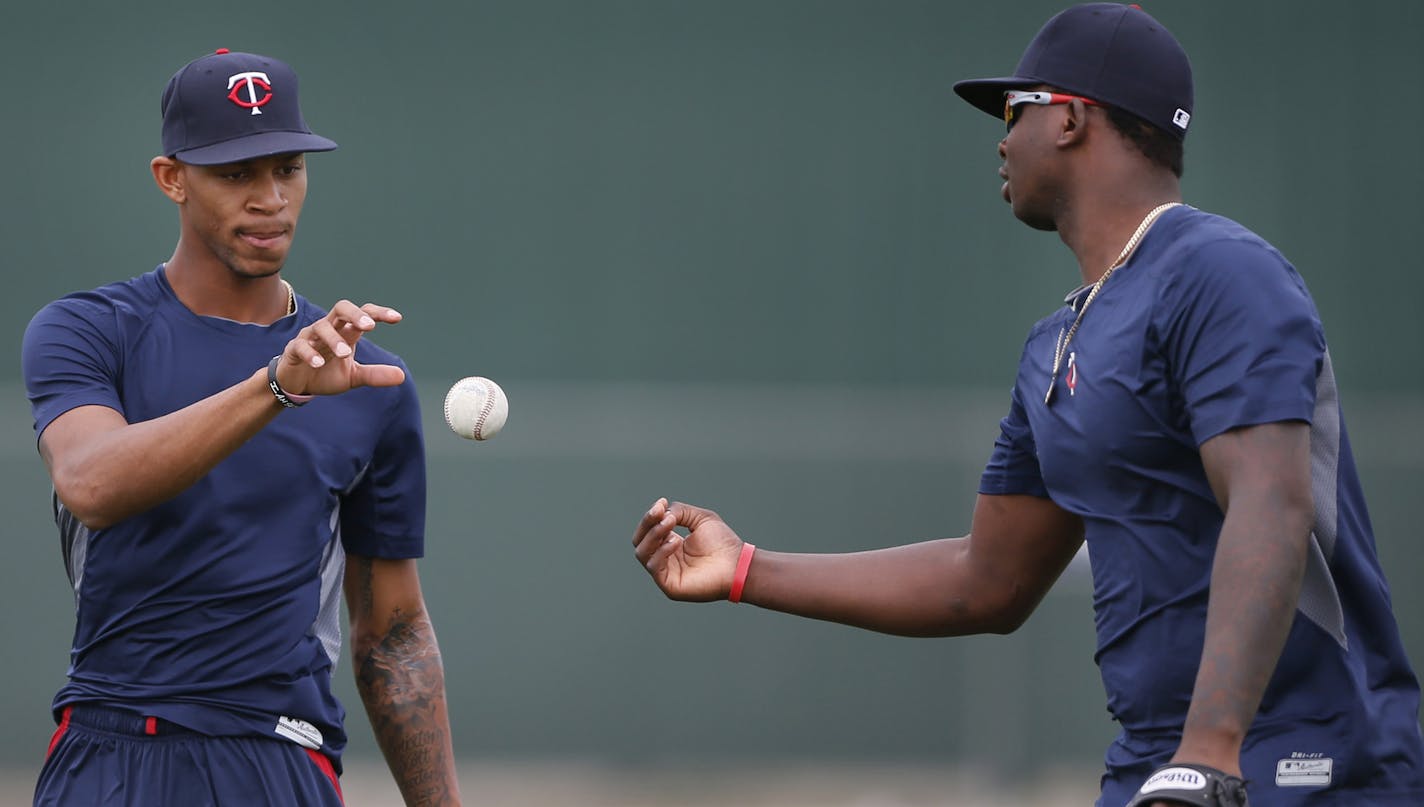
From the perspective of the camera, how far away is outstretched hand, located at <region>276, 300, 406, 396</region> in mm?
4102

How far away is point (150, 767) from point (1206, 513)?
2.58m

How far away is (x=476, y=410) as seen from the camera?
526 cm

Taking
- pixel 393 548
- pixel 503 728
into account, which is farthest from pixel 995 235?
pixel 393 548

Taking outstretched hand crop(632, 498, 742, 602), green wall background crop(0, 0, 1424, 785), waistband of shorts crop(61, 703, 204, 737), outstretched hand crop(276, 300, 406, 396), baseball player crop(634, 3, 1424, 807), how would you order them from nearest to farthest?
baseball player crop(634, 3, 1424, 807)
outstretched hand crop(276, 300, 406, 396)
waistband of shorts crop(61, 703, 204, 737)
outstretched hand crop(632, 498, 742, 602)
green wall background crop(0, 0, 1424, 785)

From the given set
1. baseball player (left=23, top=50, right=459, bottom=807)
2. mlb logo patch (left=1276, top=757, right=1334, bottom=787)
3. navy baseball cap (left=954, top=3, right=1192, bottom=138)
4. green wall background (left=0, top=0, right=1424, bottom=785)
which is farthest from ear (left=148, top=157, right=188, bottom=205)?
green wall background (left=0, top=0, right=1424, bottom=785)

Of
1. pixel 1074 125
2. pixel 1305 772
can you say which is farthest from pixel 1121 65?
pixel 1305 772

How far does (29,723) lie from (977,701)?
5624mm

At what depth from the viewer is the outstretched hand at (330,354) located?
4102 millimetres

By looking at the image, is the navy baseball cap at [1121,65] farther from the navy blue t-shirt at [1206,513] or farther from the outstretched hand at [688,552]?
the outstretched hand at [688,552]

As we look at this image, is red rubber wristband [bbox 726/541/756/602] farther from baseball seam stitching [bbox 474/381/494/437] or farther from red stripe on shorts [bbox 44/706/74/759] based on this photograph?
red stripe on shorts [bbox 44/706/74/759]

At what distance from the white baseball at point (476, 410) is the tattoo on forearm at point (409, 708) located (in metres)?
0.57

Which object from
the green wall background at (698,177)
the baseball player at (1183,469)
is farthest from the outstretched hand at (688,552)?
the green wall background at (698,177)

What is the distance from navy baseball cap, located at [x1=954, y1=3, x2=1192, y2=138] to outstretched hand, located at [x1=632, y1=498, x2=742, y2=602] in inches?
60.6

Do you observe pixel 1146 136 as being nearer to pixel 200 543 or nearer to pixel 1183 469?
pixel 1183 469
